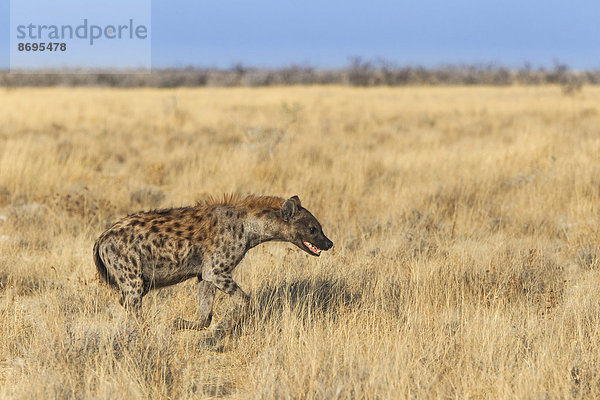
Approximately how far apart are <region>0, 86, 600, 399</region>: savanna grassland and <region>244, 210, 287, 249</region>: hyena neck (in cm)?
59

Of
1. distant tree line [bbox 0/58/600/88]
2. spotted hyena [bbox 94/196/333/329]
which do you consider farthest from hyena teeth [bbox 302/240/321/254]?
distant tree line [bbox 0/58/600/88]

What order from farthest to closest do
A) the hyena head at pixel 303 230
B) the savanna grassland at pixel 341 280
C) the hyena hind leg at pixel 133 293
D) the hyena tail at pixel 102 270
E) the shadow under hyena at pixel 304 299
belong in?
the shadow under hyena at pixel 304 299 < the hyena head at pixel 303 230 < the hyena tail at pixel 102 270 < the hyena hind leg at pixel 133 293 < the savanna grassland at pixel 341 280

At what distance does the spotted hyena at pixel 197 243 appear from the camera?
5.09m

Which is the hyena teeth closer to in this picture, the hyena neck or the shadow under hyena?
the hyena neck

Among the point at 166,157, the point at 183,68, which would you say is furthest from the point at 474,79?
the point at 166,157

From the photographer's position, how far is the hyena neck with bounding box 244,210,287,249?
212 inches

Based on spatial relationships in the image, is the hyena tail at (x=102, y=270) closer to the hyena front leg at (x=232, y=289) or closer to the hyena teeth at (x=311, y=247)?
the hyena front leg at (x=232, y=289)

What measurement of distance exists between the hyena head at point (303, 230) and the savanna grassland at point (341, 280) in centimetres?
45

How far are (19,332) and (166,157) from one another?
931 cm

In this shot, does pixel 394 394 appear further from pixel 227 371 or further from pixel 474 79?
pixel 474 79

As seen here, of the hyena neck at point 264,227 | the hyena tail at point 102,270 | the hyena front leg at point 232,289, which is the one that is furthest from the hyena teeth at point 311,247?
the hyena tail at point 102,270

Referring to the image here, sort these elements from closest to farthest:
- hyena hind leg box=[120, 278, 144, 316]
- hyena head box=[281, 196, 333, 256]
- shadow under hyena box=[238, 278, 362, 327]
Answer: hyena hind leg box=[120, 278, 144, 316]
hyena head box=[281, 196, 333, 256]
shadow under hyena box=[238, 278, 362, 327]

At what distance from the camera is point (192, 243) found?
5156mm

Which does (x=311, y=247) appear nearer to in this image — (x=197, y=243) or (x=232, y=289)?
(x=232, y=289)
